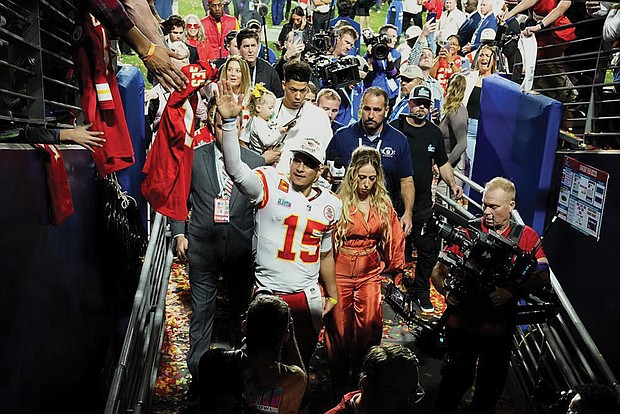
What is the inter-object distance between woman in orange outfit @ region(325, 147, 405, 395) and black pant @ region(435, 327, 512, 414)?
33.7 inches

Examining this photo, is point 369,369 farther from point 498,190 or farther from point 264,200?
point 498,190

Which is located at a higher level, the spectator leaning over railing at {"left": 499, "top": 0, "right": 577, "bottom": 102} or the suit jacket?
the spectator leaning over railing at {"left": 499, "top": 0, "right": 577, "bottom": 102}

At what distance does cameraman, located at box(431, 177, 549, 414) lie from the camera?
5559mm

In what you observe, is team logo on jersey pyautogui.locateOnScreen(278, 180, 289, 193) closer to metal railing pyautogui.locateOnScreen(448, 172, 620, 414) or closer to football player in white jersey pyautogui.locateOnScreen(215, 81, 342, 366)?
football player in white jersey pyautogui.locateOnScreen(215, 81, 342, 366)

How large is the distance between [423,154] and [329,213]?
114 inches

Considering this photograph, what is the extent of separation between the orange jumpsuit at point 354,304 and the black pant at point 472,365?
836mm

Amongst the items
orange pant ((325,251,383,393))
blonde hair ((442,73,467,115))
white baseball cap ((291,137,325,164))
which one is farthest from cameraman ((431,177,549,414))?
blonde hair ((442,73,467,115))

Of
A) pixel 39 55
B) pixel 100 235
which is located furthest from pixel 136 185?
pixel 39 55

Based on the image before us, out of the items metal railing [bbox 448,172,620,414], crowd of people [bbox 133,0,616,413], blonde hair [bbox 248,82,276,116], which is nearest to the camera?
crowd of people [bbox 133,0,616,413]

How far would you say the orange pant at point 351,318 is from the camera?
6.39 metres

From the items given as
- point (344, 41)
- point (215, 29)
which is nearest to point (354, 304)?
point (344, 41)

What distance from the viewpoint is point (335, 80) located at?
10570mm

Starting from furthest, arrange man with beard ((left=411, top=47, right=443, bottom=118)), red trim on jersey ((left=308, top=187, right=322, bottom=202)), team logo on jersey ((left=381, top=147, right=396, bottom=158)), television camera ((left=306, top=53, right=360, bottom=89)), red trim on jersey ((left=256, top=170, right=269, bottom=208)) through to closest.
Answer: man with beard ((left=411, top=47, right=443, bottom=118)), television camera ((left=306, top=53, right=360, bottom=89)), team logo on jersey ((left=381, top=147, right=396, bottom=158)), red trim on jersey ((left=308, top=187, right=322, bottom=202)), red trim on jersey ((left=256, top=170, right=269, bottom=208))

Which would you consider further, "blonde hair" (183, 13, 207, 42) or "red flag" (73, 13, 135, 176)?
"blonde hair" (183, 13, 207, 42)
